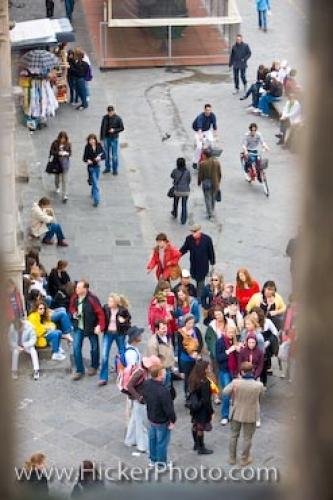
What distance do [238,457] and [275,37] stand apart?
19.2 m

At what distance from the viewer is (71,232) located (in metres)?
20.6

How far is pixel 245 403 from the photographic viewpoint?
13.0 meters

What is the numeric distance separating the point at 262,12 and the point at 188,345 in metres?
18.9

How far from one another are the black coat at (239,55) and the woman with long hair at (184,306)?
1248 centimetres

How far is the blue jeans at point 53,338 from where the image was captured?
15.5 m

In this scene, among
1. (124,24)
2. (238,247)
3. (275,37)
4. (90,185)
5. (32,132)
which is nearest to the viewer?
(238,247)

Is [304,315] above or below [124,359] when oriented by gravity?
above

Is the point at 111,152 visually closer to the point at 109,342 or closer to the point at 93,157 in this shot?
the point at 93,157

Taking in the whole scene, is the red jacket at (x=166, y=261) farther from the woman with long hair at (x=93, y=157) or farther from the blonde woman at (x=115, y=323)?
the woman with long hair at (x=93, y=157)

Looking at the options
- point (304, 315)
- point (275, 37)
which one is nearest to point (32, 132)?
point (275, 37)

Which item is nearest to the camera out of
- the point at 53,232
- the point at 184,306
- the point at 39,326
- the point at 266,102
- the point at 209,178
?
the point at 184,306

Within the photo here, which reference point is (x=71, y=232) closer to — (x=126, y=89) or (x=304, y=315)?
(x=126, y=89)

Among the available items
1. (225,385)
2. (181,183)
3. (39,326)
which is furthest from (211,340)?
(181,183)

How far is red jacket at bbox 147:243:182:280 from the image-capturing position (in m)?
17.1
